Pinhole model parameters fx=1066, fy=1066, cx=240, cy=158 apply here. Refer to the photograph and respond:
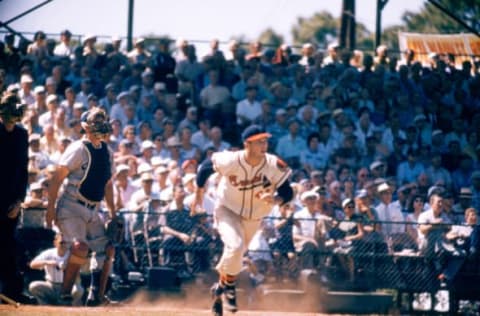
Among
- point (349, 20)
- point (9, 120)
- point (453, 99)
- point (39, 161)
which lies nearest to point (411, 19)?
point (349, 20)

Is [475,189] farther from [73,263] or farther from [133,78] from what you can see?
[73,263]

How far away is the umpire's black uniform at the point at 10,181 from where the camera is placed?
1195 cm

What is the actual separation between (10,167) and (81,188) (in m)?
0.94

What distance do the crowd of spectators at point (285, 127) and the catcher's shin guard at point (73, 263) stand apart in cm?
219

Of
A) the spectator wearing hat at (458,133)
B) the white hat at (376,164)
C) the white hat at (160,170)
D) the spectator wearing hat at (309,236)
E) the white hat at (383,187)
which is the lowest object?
the spectator wearing hat at (309,236)

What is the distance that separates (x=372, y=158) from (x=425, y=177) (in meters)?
1.15

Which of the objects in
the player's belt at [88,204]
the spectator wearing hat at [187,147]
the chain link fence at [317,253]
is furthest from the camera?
the spectator wearing hat at [187,147]

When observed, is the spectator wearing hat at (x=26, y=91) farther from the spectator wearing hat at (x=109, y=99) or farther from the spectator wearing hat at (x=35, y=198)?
the spectator wearing hat at (x=35, y=198)

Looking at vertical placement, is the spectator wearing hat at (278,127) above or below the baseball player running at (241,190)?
above

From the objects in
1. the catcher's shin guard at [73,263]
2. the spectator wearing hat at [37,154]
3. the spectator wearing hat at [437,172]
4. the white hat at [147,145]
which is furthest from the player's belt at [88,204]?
the spectator wearing hat at [437,172]

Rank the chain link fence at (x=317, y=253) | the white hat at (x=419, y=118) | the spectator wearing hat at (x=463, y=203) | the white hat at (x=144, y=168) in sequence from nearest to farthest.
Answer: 1. the chain link fence at (x=317, y=253)
2. the white hat at (x=144, y=168)
3. the spectator wearing hat at (x=463, y=203)
4. the white hat at (x=419, y=118)

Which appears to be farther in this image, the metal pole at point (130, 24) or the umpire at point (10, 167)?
the metal pole at point (130, 24)

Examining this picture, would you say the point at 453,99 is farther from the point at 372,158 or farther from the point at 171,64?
the point at 171,64

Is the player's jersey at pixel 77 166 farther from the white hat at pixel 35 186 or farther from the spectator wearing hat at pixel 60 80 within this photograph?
the spectator wearing hat at pixel 60 80
